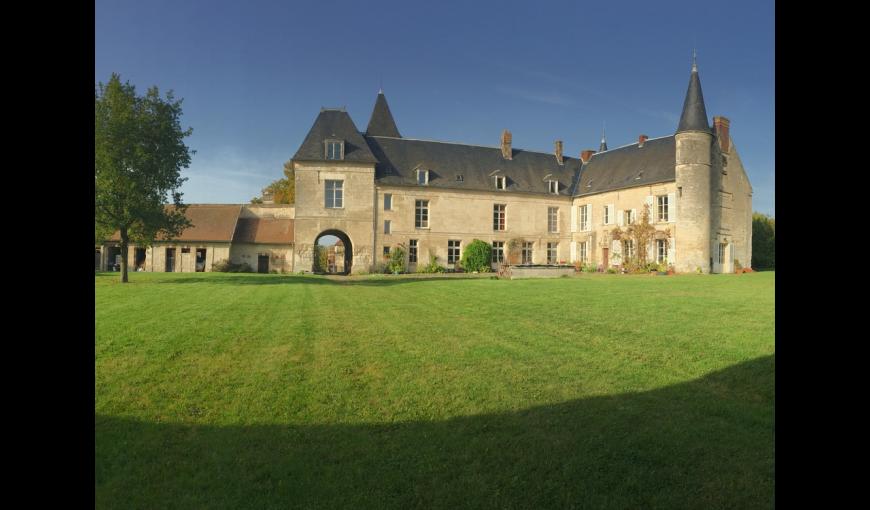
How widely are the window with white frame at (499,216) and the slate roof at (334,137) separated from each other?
9407 millimetres

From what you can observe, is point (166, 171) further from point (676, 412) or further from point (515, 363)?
point (676, 412)

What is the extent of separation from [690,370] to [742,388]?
67 cm

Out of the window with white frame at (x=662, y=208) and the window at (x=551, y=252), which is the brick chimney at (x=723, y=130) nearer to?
the window with white frame at (x=662, y=208)

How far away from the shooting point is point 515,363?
630 cm

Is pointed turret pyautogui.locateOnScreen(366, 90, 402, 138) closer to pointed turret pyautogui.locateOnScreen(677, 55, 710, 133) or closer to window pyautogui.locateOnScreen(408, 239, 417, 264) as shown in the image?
window pyautogui.locateOnScreen(408, 239, 417, 264)

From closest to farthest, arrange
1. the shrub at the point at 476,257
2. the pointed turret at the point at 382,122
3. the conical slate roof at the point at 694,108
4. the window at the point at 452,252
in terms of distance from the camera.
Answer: the conical slate roof at the point at 694,108 → the shrub at the point at 476,257 → the window at the point at 452,252 → the pointed turret at the point at 382,122

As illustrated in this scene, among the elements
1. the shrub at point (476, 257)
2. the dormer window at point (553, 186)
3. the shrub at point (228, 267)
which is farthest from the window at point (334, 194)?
the dormer window at point (553, 186)

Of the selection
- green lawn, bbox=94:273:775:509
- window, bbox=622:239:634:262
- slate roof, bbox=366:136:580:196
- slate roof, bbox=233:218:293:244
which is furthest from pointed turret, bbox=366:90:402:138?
green lawn, bbox=94:273:775:509

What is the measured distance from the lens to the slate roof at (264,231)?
36.1 meters

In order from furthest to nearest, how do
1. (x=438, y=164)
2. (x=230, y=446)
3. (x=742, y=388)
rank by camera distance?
(x=438, y=164) → (x=742, y=388) → (x=230, y=446)

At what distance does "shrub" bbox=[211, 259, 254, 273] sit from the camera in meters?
35.1

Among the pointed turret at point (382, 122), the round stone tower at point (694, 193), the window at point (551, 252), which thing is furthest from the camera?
the pointed turret at point (382, 122)
